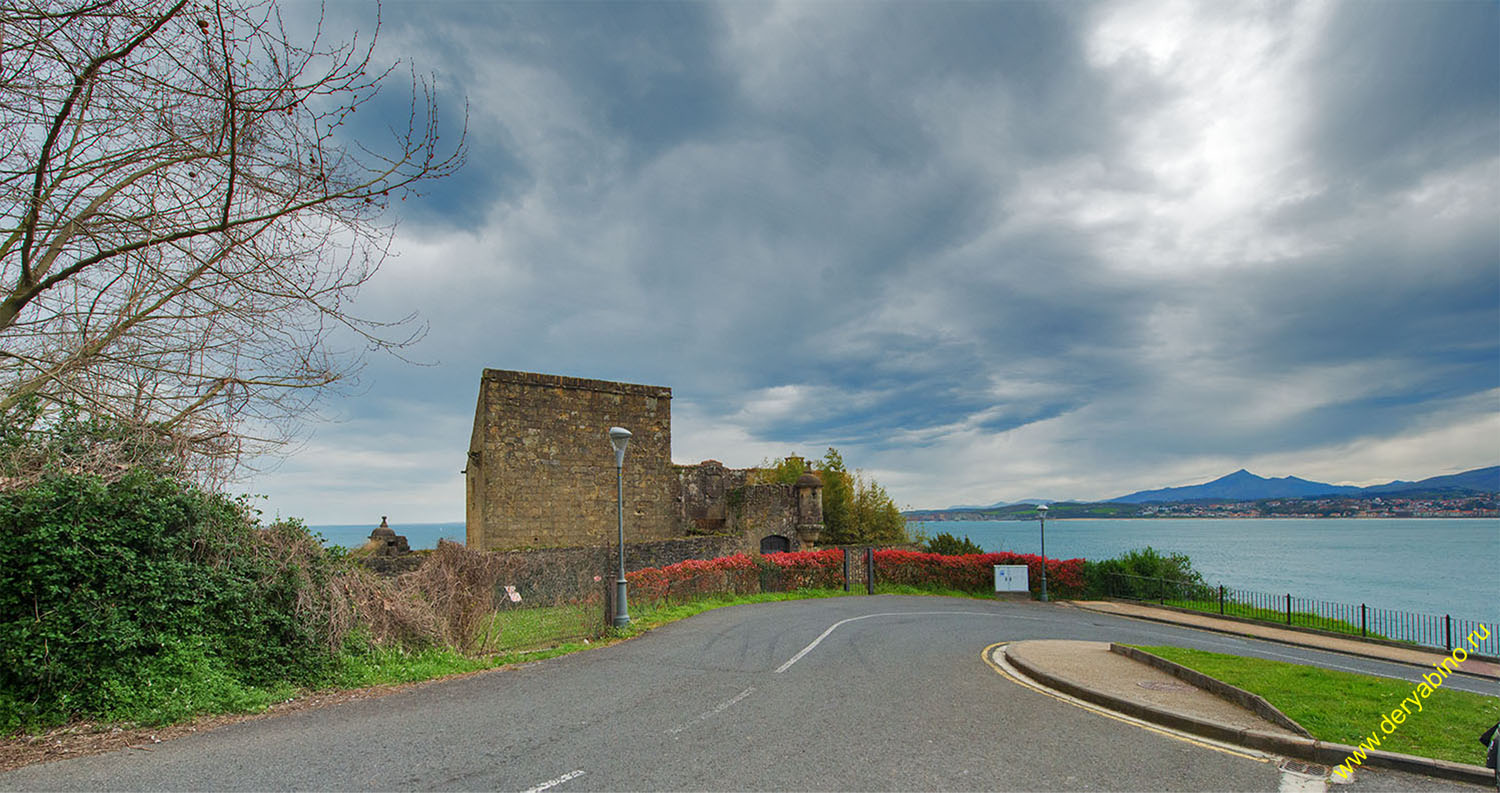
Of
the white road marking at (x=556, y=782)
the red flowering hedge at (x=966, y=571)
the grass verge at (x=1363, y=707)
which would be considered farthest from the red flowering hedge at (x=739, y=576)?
the grass verge at (x=1363, y=707)

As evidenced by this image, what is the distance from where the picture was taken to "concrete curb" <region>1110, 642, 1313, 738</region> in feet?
22.9

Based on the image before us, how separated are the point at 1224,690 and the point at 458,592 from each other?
35.3ft

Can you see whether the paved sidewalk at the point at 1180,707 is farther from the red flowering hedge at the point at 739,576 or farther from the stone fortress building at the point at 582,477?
the stone fortress building at the point at 582,477

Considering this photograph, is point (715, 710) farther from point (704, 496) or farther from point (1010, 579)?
point (704, 496)

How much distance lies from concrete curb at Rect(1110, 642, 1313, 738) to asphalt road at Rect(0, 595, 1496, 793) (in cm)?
109

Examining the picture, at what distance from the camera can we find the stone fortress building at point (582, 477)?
24.9 metres

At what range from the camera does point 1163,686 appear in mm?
8898

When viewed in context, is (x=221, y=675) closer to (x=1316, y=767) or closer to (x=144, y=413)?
(x=144, y=413)

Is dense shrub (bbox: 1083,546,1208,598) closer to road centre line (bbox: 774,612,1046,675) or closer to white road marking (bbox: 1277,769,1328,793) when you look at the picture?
road centre line (bbox: 774,612,1046,675)

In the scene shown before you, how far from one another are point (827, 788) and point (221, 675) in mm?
7109

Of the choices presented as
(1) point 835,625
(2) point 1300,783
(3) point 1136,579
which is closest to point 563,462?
(1) point 835,625

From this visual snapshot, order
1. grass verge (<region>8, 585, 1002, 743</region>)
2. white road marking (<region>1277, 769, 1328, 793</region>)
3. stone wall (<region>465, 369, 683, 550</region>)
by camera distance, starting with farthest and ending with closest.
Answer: stone wall (<region>465, 369, 683, 550</region>)
grass verge (<region>8, 585, 1002, 743</region>)
white road marking (<region>1277, 769, 1328, 793</region>)

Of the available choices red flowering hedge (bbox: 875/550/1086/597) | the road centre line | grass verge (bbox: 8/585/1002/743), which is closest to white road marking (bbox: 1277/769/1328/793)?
the road centre line

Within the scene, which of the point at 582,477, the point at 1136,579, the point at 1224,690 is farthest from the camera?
the point at 1136,579
